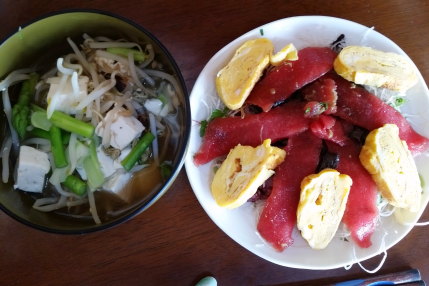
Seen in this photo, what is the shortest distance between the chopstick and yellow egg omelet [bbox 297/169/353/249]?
16 centimetres

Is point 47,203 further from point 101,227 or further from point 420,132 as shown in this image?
point 420,132

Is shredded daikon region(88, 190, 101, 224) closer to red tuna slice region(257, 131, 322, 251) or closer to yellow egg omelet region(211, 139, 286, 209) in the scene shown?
yellow egg omelet region(211, 139, 286, 209)

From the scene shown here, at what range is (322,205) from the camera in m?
1.15

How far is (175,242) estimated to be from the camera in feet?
4.00

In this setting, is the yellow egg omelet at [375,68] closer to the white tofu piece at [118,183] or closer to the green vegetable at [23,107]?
the white tofu piece at [118,183]

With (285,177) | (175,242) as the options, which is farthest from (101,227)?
(285,177)

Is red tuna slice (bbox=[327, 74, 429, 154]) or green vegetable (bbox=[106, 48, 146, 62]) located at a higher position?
green vegetable (bbox=[106, 48, 146, 62])

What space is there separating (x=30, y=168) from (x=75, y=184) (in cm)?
10

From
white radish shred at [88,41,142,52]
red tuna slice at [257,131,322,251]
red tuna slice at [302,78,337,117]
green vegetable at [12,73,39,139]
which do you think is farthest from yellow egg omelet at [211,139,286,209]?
green vegetable at [12,73,39,139]

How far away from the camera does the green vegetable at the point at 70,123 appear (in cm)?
101

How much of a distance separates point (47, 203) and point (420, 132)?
3.20 ft

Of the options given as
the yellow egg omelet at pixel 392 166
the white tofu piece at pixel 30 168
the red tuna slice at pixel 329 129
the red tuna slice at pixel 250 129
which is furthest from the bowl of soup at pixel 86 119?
the yellow egg omelet at pixel 392 166

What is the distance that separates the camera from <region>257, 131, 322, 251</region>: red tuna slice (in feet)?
3.82

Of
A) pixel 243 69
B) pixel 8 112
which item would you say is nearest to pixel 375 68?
pixel 243 69
